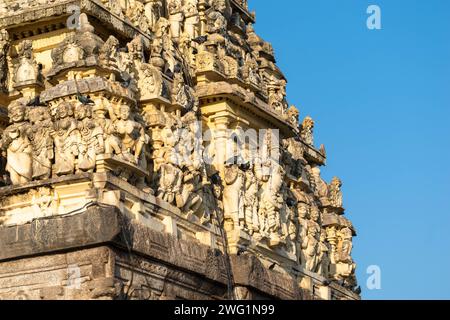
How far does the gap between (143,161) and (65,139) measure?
1997 mm

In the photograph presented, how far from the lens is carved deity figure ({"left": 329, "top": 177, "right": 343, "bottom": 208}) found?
44062 millimetres

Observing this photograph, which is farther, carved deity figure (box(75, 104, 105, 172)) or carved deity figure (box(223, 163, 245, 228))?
carved deity figure (box(223, 163, 245, 228))

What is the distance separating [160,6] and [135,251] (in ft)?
30.5

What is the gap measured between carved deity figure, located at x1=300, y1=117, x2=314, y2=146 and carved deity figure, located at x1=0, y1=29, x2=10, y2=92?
46.0 ft

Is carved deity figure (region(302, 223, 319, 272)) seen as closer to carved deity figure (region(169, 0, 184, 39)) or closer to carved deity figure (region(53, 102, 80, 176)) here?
carved deity figure (region(169, 0, 184, 39))

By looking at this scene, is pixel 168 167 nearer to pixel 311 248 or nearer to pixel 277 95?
pixel 311 248

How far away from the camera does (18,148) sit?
29203 millimetres

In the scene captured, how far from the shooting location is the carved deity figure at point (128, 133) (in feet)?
95.1

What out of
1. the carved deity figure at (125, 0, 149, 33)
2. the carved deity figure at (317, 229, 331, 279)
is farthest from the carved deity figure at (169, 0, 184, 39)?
the carved deity figure at (317, 229, 331, 279)

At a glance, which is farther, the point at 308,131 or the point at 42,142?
the point at 308,131

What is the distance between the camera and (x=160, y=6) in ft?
116

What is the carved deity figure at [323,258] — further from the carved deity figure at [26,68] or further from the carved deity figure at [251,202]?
the carved deity figure at [26,68]

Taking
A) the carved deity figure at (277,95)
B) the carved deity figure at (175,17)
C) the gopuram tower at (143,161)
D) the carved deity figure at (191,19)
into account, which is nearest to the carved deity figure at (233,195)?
the gopuram tower at (143,161)

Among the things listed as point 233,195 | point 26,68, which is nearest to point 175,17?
point 233,195
